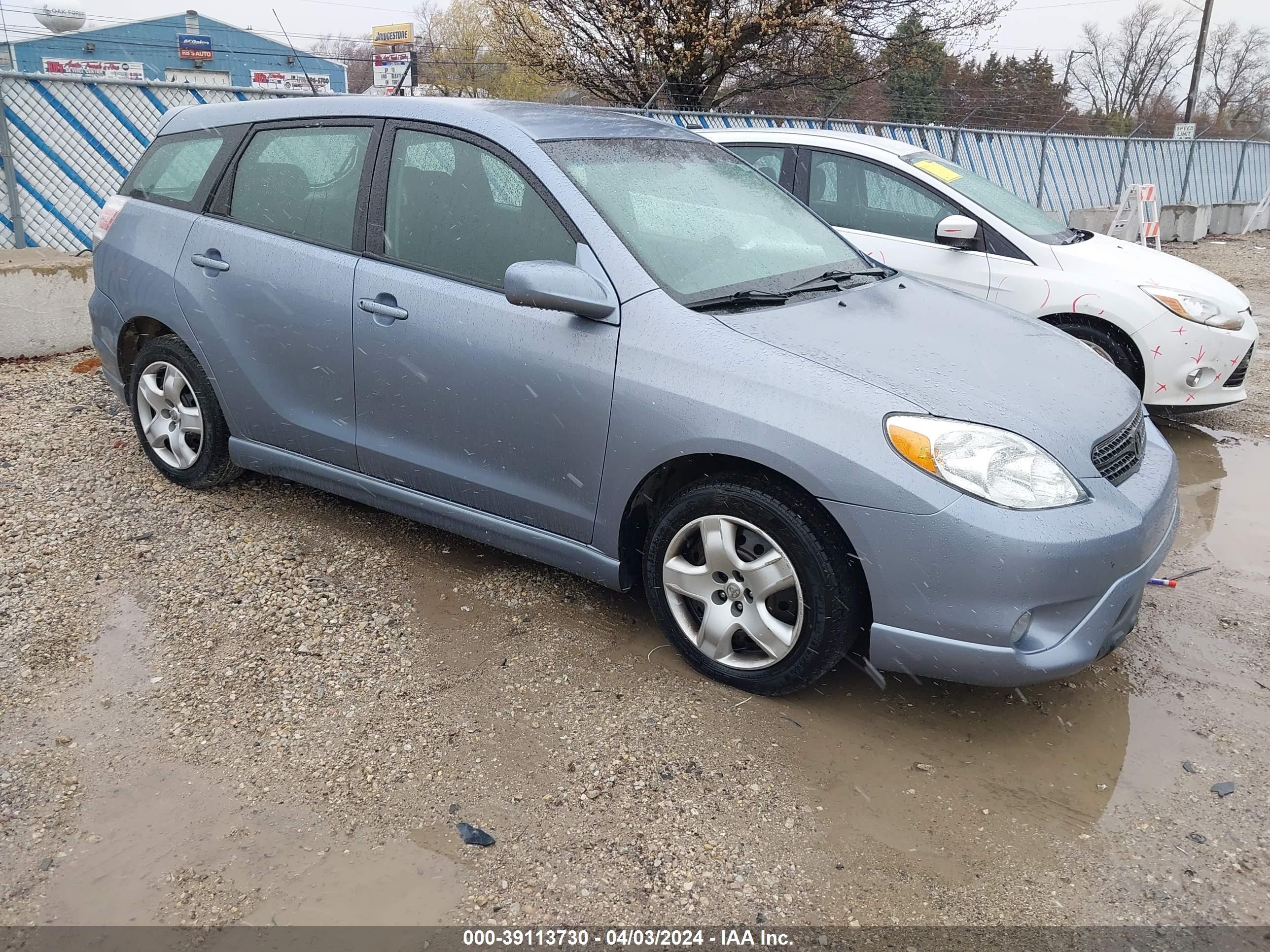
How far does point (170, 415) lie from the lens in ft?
15.3

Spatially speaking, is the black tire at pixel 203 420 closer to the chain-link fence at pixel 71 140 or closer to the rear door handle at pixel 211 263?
the rear door handle at pixel 211 263

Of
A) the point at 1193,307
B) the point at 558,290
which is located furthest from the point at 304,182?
the point at 1193,307

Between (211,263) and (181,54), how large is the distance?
199 ft

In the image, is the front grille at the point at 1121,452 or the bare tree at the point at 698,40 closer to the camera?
the front grille at the point at 1121,452

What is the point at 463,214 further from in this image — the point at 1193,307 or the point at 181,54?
the point at 181,54

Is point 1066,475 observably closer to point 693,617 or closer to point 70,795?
point 693,617

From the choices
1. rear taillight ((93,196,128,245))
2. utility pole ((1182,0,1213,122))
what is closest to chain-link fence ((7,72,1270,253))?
rear taillight ((93,196,128,245))

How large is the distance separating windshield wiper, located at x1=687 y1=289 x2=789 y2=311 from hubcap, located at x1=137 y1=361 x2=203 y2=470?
2.46 meters

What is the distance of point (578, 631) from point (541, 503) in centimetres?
53

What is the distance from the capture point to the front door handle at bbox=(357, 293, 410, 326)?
3.66 m

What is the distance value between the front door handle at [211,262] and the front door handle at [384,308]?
2.68 ft

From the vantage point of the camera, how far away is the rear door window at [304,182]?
12.9 feet

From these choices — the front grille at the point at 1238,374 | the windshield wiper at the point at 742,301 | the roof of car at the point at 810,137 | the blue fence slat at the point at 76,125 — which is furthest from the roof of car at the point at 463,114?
the blue fence slat at the point at 76,125

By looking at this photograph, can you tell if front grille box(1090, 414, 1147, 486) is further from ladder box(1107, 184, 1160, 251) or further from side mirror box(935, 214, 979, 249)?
ladder box(1107, 184, 1160, 251)
